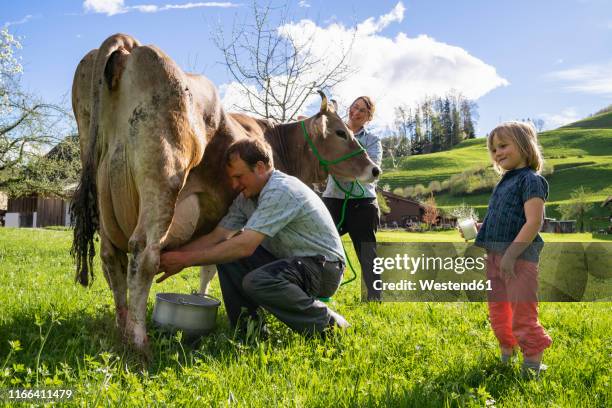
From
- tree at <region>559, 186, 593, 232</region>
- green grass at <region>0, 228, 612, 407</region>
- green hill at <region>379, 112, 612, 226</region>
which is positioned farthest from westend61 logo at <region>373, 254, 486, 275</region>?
tree at <region>559, 186, 593, 232</region>

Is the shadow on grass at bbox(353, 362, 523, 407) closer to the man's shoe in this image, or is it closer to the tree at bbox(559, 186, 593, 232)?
the man's shoe

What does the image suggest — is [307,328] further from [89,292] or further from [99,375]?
[89,292]

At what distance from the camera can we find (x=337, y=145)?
24.2ft

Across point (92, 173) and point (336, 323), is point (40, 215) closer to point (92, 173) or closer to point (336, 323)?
point (92, 173)

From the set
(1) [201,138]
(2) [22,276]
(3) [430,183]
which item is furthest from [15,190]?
(3) [430,183]

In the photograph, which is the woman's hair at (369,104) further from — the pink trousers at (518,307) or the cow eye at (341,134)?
the pink trousers at (518,307)

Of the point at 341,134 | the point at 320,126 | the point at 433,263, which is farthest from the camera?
the point at 341,134

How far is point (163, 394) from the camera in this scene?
2898 millimetres

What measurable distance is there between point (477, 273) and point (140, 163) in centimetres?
457

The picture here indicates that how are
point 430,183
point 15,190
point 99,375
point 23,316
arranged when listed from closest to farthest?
point 99,375 → point 23,316 → point 15,190 → point 430,183

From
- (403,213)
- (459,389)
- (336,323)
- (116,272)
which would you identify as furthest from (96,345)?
(403,213)

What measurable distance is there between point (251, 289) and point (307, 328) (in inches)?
21.3

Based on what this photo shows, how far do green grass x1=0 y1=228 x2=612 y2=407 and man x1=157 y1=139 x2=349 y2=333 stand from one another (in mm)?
268

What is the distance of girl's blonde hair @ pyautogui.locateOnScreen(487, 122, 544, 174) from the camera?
383 cm
